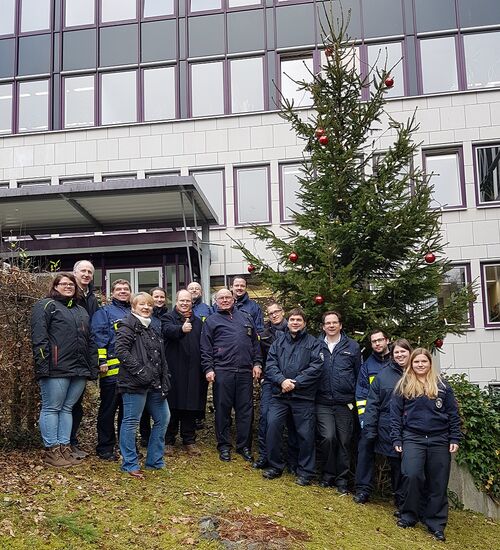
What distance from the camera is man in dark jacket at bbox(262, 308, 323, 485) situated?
807 cm

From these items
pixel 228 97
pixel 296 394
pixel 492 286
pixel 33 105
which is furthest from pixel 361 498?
pixel 33 105

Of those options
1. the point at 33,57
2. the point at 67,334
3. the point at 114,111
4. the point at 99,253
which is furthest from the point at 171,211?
the point at 67,334

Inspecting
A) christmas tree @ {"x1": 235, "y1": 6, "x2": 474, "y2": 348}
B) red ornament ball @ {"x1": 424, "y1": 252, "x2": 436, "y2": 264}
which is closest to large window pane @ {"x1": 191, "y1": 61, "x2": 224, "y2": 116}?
christmas tree @ {"x1": 235, "y1": 6, "x2": 474, "y2": 348}

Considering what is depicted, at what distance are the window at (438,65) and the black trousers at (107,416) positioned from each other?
16.7 m

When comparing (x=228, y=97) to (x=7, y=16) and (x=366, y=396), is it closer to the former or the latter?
(x=7, y=16)

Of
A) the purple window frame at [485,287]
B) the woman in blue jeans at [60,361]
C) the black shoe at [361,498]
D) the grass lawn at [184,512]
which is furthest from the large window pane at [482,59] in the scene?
the woman in blue jeans at [60,361]

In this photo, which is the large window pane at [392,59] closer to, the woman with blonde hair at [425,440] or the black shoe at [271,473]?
the woman with blonde hair at [425,440]

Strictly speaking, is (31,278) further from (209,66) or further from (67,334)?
(209,66)

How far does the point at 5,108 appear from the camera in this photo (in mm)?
23641

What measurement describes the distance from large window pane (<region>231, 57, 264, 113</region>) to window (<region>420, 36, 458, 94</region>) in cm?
505

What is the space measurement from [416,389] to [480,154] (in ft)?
50.4

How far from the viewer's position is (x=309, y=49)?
2228 centimetres

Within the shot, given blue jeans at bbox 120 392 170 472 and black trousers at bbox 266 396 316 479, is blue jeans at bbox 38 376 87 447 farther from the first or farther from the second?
black trousers at bbox 266 396 316 479

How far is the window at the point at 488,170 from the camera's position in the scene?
68.9 feet
